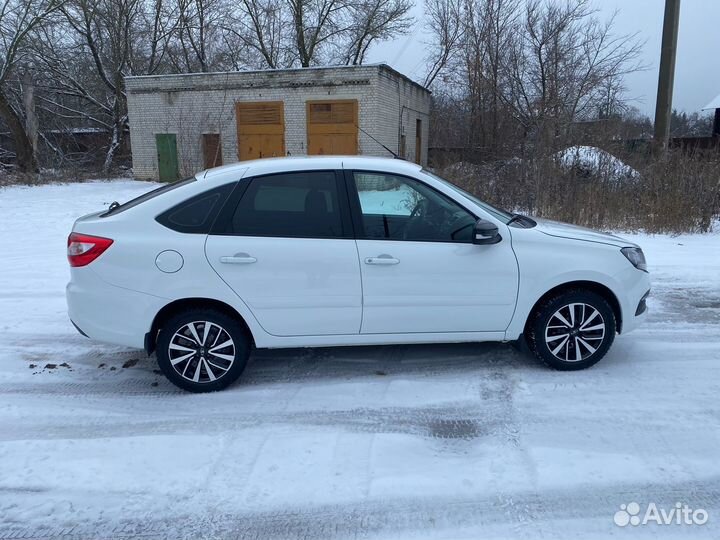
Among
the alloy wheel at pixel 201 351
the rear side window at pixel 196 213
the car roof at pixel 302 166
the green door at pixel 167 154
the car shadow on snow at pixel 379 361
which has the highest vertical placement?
the green door at pixel 167 154

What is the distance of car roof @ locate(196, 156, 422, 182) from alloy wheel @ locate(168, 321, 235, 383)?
113cm

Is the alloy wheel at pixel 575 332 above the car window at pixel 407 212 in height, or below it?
below

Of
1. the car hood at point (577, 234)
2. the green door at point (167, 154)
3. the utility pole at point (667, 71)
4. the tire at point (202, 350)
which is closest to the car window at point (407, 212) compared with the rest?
the car hood at point (577, 234)

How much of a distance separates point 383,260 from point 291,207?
803mm

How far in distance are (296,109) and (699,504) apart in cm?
2109

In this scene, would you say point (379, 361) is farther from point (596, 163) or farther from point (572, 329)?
point (596, 163)


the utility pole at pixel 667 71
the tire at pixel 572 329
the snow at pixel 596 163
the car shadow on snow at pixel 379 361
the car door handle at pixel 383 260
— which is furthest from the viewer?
the utility pole at pixel 667 71

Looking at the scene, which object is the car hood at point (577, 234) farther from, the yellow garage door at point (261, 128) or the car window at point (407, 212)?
the yellow garage door at point (261, 128)

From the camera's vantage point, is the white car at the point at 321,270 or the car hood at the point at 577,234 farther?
the car hood at the point at 577,234

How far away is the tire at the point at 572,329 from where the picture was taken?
13.6 feet

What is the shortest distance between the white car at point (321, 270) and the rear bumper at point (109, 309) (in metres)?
0.01

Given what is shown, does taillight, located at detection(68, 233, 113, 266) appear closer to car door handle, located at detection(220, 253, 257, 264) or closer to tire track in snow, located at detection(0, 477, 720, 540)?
car door handle, located at detection(220, 253, 257, 264)

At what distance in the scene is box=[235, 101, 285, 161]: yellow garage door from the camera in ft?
72.7

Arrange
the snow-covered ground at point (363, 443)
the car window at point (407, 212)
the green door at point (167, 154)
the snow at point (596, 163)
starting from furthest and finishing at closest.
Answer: the green door at point (167, 154)
the snow at point (596, 163)
the car window at point (407, 212)
the snow-covered ground at point (363, 443)
